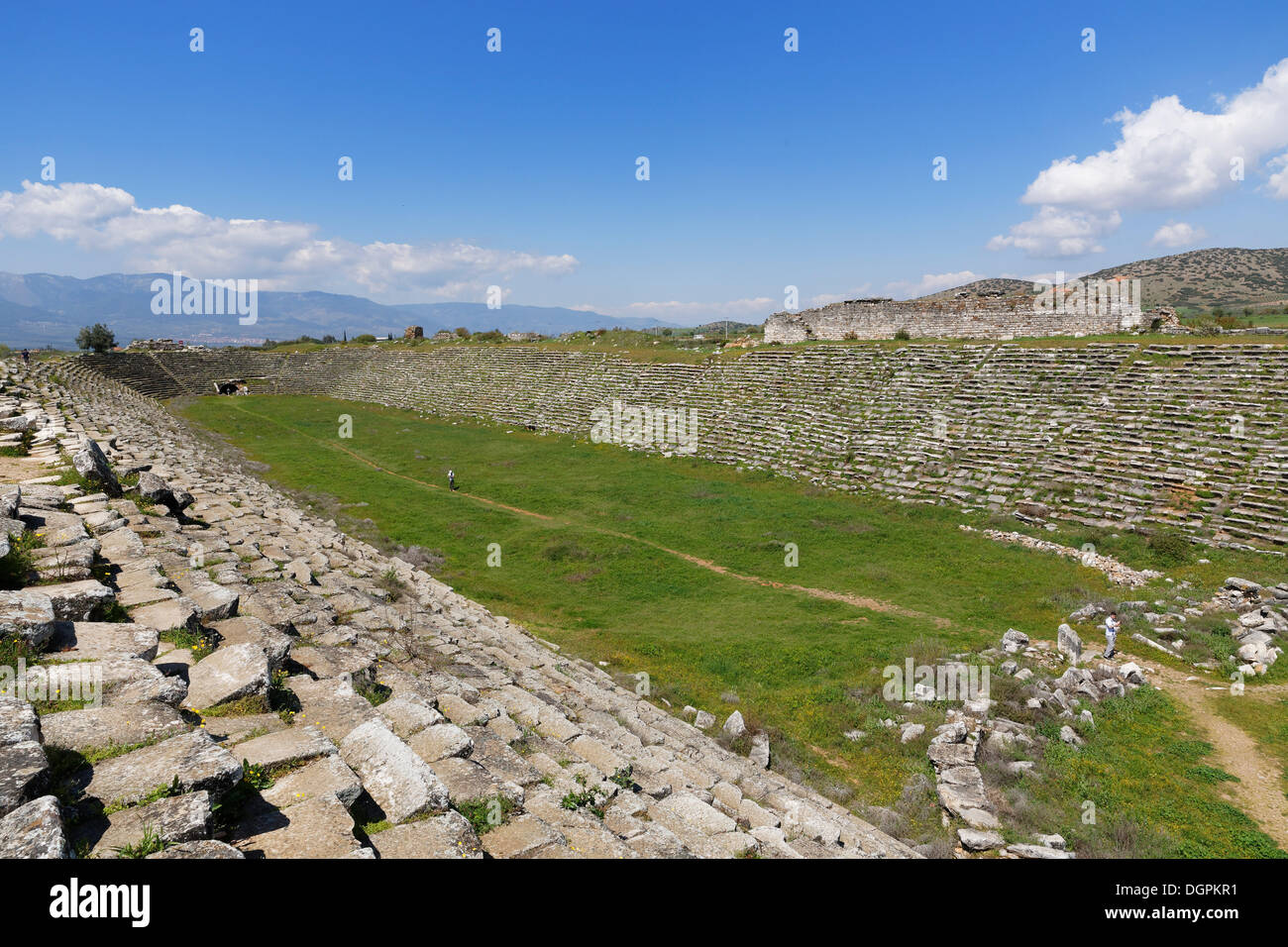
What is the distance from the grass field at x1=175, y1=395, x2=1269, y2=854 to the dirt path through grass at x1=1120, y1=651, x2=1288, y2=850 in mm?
362

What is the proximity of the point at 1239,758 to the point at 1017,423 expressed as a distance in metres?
19.1

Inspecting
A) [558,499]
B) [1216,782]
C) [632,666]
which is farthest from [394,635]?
[558,499]

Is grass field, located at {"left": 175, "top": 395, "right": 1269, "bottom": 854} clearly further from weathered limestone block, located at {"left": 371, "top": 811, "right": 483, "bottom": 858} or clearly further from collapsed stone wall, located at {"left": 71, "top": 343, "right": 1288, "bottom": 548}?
weathered limestone block, located at {"left": 371, "top": 811, "right": 483, "bottom": 858}

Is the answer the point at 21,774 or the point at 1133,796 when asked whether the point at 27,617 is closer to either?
the point at 21,774

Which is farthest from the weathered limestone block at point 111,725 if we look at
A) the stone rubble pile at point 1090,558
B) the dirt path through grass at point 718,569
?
the stone rubble pile at point 1090,558

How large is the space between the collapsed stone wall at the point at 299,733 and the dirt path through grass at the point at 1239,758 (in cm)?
535

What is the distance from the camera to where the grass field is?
1008 cm

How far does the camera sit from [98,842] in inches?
125

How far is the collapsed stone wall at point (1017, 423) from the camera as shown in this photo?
20078mm

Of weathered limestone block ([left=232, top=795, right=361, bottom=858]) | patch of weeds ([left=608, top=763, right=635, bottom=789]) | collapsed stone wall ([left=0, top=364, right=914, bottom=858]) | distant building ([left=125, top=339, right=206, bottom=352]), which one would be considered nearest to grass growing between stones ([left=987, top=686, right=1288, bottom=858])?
collapsed stone wall ([left=0, top=364, right=914, bottom=858])

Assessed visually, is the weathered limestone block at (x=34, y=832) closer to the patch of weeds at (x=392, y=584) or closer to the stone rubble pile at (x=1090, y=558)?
the patch of weeds at (x=392, y=584)

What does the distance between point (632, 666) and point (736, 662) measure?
2354mm
